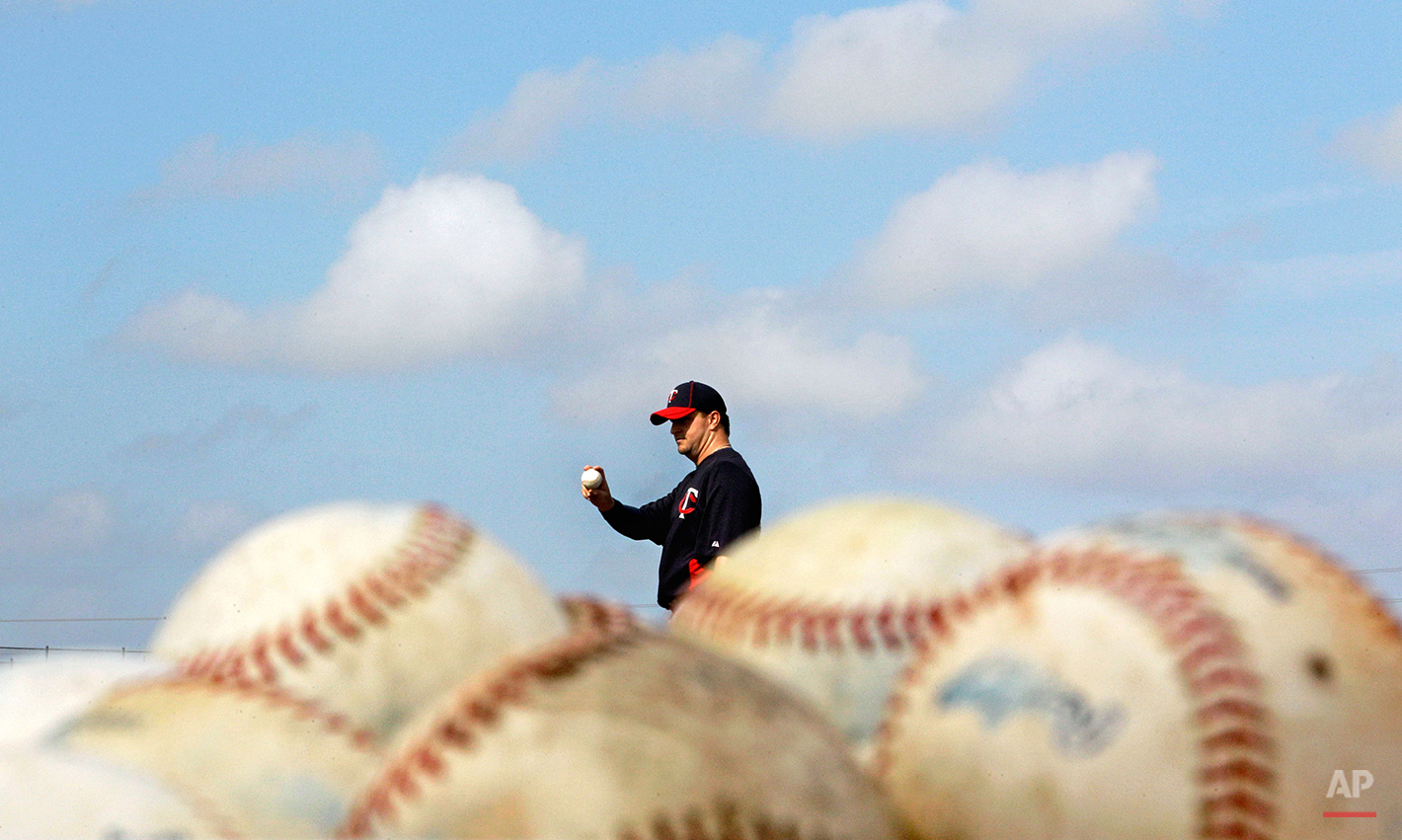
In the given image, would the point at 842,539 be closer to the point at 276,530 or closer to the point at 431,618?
the point at 431,618

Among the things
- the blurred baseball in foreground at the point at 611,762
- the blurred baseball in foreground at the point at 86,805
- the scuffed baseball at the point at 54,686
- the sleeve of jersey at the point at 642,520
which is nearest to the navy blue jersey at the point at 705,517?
the sleeve of jersey at the point at 642,520

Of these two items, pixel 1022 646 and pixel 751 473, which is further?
pixel 751 473

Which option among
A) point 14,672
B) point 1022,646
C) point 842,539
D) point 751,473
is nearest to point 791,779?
point 1022,646

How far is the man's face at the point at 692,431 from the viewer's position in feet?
25.7

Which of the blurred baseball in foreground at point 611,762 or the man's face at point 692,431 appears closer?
the blurred baseball in foreground at point 611,762

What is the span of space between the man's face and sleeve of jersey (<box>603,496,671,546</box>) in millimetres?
615

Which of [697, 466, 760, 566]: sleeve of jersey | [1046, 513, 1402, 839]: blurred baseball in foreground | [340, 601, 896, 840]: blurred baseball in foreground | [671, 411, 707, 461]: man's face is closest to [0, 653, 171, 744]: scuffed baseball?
[340, 601, 896, 840]: blurred baseball in foreground

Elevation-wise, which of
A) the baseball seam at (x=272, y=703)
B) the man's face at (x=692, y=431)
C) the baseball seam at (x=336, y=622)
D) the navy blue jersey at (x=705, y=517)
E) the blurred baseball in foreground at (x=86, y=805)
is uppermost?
the man's face at (x=692, y=431)

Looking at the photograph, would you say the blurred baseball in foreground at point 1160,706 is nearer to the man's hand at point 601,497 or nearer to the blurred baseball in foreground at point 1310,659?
the blurred baseball in foreground at point 1310,659

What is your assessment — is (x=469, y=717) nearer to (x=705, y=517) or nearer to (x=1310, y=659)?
(x=1310, y=659)

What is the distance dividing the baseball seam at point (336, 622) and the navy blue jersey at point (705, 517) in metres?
3.26

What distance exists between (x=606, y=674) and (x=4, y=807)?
132cm

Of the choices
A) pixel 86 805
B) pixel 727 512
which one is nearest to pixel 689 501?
pixel 727 512

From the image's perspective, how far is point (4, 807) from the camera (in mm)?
3109
